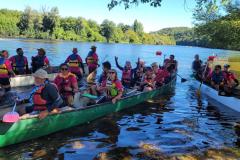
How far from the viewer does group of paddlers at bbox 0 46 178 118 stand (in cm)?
865

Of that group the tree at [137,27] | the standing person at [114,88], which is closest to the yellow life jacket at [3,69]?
the standing person at [114,88]

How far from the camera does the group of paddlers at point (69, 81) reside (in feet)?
28.4

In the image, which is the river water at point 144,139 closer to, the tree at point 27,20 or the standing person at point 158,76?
the standing person at point 158,76

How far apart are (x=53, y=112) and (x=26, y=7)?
9615 cm

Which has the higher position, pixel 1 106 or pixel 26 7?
pixel 26 7

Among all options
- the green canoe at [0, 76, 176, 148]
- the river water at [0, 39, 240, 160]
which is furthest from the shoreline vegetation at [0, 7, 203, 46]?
the green canoe at [0, 76, 176, 148]

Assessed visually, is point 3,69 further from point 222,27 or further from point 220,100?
point 222,27

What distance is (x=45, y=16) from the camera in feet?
332

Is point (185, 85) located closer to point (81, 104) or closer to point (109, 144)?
point (81, 104)

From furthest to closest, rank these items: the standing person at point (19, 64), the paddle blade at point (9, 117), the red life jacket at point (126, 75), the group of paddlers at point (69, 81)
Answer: the standing person at point (19, 64) → the red life jacket at point (126, 75) → the group of paddlers at point (69, 81) → the paddle blade at point (9, 117)

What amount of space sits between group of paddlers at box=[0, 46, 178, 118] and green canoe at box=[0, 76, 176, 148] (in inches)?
13.8

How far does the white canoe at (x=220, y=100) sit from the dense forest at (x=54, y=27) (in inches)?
3322

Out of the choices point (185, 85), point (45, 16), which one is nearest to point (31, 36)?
point (45, 16)

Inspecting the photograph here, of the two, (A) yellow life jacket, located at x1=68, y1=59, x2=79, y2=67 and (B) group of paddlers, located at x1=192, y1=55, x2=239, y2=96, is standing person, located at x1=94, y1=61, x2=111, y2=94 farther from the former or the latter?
(B) group of paddlers, located at x1=192, y1=55, x2=239, y2=96
